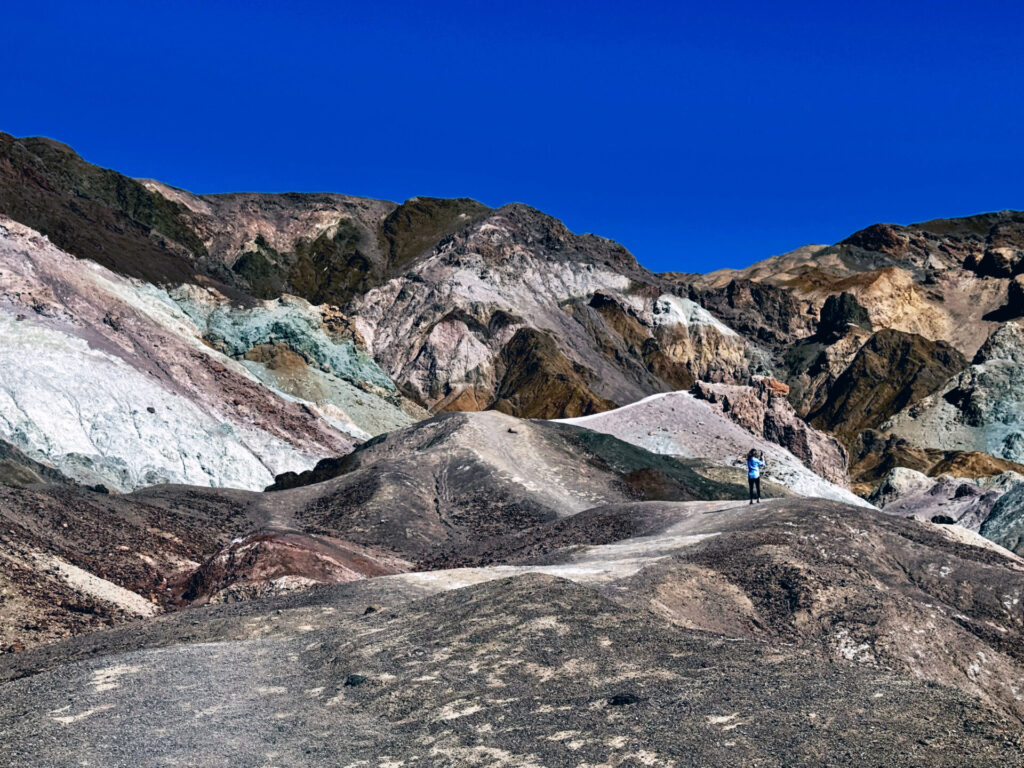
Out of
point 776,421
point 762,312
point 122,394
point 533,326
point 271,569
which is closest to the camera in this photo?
point 271,569

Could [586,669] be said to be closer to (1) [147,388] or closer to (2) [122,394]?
→ (2) [122,394]

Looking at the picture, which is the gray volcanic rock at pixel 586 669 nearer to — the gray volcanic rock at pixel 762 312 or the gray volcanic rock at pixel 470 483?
the gray volcanic rock at pixel 470 483

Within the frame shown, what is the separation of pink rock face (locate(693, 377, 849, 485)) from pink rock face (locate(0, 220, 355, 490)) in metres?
25.3

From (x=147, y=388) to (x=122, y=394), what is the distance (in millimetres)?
2435

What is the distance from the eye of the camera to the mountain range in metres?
12.6

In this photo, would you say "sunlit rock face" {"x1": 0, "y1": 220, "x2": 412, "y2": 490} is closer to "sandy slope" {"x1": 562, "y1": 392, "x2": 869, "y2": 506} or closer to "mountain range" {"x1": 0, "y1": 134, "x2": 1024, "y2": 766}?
"mountain range" {"x1": 0, "y1": 134, "x2": 1024, "y2": 766}

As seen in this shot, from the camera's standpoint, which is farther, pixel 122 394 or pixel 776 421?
pixel 776 421

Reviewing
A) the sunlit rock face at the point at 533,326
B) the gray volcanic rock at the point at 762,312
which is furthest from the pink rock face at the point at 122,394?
the gray volcanic rock at the point at 762,312

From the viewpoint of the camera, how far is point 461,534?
39.1 m

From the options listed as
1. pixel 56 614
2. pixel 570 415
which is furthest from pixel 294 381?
pixel 56 614

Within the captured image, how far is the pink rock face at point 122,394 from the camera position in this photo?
49.3 metres

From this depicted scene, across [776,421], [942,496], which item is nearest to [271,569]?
[942,496]

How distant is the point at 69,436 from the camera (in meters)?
49.1

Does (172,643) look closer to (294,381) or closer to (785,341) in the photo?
(294,381)
